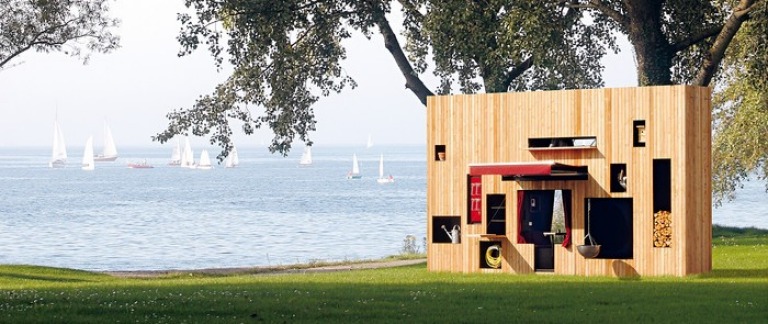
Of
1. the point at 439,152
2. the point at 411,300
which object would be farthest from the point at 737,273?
the point at 411,300

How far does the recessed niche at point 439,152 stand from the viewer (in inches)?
1232

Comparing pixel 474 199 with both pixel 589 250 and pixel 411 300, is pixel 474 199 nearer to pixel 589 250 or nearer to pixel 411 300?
pixel 589 250

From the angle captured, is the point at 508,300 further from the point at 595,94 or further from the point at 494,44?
the point at 494,44

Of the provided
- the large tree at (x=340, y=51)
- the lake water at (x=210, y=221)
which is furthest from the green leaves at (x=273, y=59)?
the lake water at (x=210, y=221)

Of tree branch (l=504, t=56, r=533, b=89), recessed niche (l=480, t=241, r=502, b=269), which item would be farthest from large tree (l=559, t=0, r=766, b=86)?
recessed niche (l=480, t=241, r=502, b=269)

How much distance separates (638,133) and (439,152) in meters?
4.77

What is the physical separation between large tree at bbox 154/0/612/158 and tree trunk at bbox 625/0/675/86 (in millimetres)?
2024

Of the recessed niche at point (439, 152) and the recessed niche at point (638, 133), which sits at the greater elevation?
the recessed niche at point (638, 133)

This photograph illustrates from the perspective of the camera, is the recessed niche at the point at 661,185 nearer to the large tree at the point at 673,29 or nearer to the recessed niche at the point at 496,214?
the recessed niche at the point at 496,214

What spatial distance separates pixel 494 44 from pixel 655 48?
4.68 meters

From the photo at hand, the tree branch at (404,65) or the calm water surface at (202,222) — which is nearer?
the tree branch at (404,65)

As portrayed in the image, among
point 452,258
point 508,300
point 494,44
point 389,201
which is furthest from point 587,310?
point 389,201

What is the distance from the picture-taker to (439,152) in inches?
1236

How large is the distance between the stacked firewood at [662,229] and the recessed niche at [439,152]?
518 centimetres
